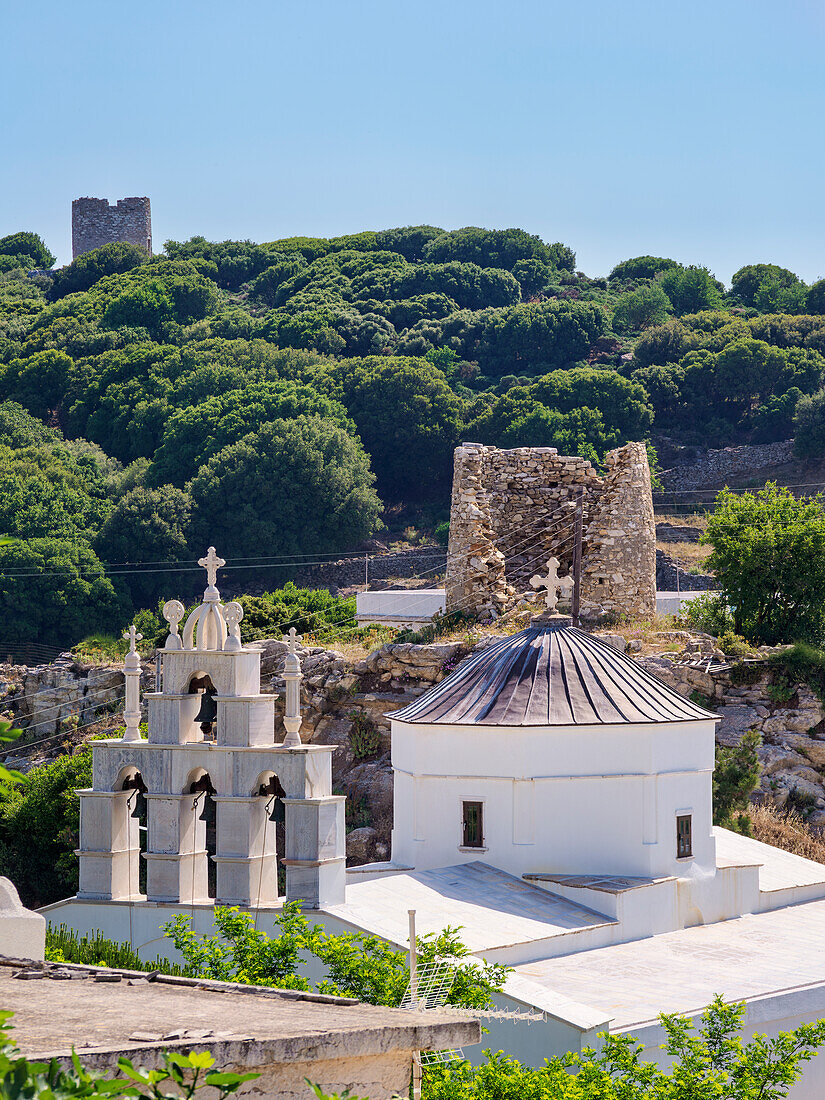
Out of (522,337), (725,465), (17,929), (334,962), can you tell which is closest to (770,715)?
(334,962)

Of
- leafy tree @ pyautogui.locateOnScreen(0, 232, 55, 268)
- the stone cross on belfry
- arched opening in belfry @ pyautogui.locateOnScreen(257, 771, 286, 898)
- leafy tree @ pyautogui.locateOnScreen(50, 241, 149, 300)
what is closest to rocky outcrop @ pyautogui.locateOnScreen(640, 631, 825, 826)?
the stone cross on belfry

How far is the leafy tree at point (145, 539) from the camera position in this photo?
56781mm

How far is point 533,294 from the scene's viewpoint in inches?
3278

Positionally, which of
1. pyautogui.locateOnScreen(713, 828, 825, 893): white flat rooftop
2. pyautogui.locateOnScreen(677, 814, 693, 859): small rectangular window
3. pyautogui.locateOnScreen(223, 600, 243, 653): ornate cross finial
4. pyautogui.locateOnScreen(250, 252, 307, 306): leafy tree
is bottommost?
pyautogui.locateOnScreen(713, 828, 825, 893): white flat rooftop

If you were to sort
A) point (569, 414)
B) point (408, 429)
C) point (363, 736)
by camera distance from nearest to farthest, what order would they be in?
point (363, 736) < point (569, 414) < point (408, 429)

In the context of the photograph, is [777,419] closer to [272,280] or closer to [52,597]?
[52,597]

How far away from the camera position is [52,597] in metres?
53.7

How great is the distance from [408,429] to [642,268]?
29747 mm

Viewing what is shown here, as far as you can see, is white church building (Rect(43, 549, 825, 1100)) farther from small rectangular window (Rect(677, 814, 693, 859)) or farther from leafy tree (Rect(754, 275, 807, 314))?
leafy tree (Rect(754, 275, 807, 314))

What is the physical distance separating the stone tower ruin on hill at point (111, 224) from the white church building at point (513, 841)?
257 feet

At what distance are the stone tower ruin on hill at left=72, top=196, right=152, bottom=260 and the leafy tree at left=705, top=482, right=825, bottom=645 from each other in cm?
6947

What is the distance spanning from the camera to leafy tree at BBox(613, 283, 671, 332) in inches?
3056

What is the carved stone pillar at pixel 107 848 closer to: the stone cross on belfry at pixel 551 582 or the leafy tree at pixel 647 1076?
the leafy tree at pixel 647 1076

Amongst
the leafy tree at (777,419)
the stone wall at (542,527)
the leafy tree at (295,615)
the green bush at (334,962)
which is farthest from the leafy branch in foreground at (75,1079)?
the leafy tree at (777,419)
